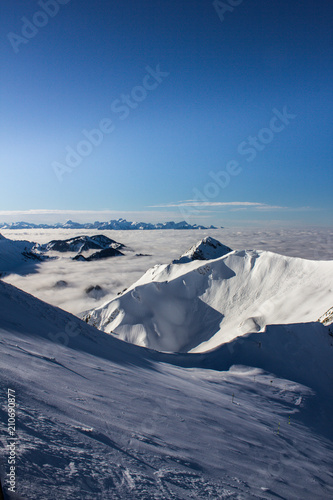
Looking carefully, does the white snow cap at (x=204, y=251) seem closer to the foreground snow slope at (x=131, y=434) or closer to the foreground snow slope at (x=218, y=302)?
the foreground snow slope at (x=218, y=302)

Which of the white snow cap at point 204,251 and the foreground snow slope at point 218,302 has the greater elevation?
the white snow cap at point 204,251

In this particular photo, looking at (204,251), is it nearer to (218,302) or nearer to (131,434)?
(218,302)

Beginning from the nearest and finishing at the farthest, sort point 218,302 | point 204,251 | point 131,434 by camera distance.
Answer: point 131,434, point 218,302, point 204,251

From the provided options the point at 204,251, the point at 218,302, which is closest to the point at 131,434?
the point at 218,302

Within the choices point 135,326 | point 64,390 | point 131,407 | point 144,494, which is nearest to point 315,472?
point 131,407

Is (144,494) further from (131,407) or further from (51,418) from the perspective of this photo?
(131,407)

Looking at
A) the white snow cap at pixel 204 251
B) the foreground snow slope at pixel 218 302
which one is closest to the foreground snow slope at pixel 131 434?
the foreground snow slope at pixel 218 302
